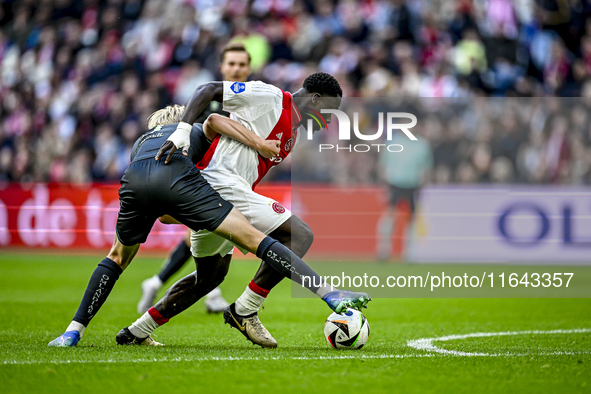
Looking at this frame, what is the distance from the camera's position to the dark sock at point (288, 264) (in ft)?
14.3

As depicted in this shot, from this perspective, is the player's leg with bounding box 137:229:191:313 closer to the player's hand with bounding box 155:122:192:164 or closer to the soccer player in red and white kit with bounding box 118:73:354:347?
the soccer player in red and white kit with bounding box 118:73:354:347

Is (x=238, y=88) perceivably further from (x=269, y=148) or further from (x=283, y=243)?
(x=283, y=243)

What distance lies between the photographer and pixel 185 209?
4516 mm

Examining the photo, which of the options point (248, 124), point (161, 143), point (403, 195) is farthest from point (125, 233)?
point (403, 195)

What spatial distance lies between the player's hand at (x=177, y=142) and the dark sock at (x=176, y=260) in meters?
2.53

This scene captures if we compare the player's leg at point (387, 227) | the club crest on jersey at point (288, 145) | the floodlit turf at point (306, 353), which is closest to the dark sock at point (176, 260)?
the floodlit turf at point (306, 353)

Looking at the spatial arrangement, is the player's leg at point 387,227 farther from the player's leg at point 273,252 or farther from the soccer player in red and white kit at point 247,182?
the player's leg at point 273,252

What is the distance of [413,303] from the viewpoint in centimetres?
801

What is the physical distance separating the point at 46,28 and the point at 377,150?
1004 cm

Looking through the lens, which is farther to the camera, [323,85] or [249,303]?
[323,85]

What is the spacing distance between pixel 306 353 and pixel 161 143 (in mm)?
1648

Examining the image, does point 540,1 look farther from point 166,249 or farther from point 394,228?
point 166,249

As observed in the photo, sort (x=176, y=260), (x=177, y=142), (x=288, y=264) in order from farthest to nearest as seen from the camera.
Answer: (x=176, y=260), (x=177, y=142), (x=288, y=264)

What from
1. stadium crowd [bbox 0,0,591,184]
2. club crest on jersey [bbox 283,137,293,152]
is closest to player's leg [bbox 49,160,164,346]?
club crest on jersey [bbox 283,137,293,152]
